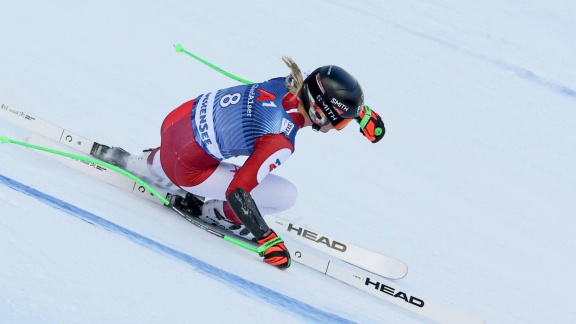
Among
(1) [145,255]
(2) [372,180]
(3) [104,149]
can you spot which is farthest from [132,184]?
(2) [372,180]

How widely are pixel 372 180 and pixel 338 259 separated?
1.26m

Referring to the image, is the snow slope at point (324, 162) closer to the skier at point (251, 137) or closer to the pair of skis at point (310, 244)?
the pair of skis at point (310, 244)

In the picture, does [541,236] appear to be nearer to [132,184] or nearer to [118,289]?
[132,184]

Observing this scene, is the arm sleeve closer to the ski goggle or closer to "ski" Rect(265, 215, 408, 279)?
the ski goggle

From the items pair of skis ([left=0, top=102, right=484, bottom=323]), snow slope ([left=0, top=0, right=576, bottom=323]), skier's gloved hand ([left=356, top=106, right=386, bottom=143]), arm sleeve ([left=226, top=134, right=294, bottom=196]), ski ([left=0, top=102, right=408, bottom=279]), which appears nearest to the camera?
snow slope ([left=0, top=0, right=576, bottom=323])

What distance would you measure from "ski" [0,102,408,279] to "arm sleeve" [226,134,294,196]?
1.01 metres

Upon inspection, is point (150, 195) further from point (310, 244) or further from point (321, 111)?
point (321, 111)

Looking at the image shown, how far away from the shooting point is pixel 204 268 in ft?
13.3

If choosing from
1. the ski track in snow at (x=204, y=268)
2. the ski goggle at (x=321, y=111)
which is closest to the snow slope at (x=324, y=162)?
the ski track in snow at (x=204, y=268)

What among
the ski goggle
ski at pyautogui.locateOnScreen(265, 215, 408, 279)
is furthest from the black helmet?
ski at pyautogui.locateOnScreen(265, 215, 408, 279)

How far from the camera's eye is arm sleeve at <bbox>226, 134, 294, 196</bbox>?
13.7ft

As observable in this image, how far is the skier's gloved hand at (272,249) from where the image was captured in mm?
4258

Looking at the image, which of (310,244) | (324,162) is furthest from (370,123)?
(324,162)

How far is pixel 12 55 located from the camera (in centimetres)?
654
